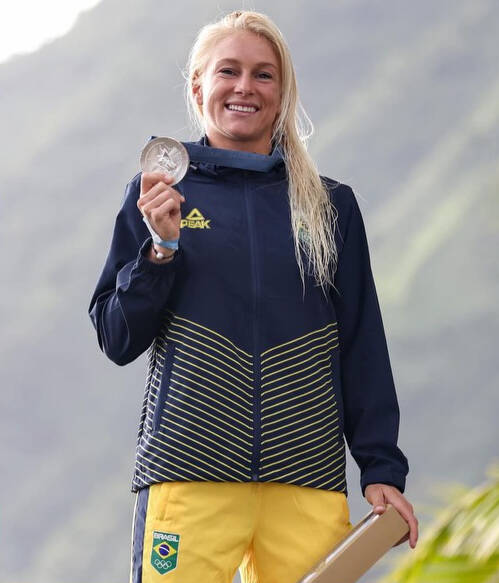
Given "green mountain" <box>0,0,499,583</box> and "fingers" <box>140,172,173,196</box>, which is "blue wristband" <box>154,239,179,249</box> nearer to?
"fingers" <box>140,172,173,196</box>

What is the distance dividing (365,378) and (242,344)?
1.00 feet

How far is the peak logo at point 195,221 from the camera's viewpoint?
2.32 metres

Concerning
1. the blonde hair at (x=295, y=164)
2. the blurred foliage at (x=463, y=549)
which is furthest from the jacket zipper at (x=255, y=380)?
the blurred foliage at (x=463, y=549)

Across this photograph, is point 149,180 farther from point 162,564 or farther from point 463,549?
point 463,549

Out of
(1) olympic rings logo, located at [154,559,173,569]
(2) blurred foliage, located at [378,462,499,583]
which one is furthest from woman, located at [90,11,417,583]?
(2) blurred foliage, located at [378,462,499,583]

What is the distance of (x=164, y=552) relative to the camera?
216 cm

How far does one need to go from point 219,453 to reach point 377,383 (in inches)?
15.4

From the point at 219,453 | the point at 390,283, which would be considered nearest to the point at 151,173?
the point at 219,453

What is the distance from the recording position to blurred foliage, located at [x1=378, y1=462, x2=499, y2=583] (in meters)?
2.07

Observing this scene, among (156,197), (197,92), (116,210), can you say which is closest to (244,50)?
(197,92)

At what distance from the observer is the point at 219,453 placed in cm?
221

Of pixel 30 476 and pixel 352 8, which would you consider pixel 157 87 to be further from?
pixel 30 476

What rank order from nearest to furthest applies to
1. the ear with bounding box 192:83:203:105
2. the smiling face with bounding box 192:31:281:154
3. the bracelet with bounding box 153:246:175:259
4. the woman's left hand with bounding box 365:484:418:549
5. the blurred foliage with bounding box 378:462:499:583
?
1. the blurred foliage with bounding box 378:462:499:583
2. the bracelet with bounding box 153:246:175:259
3. the woman's left hand with bounding box 365:484:418:549
4. the smiling face with bounding box 192:31:281:154
5. the ear with bounding box 192:83:203:105

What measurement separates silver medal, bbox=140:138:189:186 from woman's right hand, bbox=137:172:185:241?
0.16 ft
